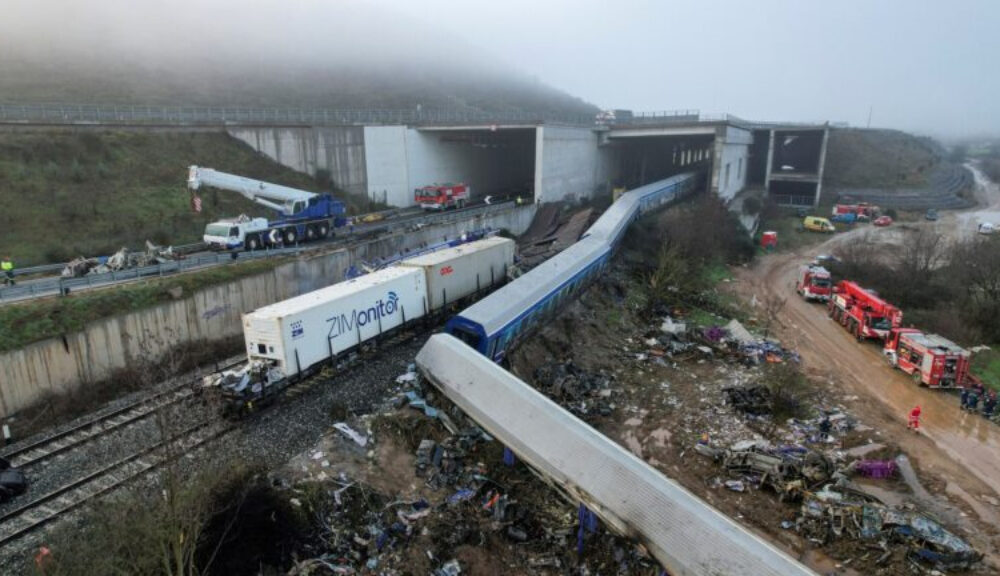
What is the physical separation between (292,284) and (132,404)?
9548 mm

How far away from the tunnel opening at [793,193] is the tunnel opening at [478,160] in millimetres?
26637

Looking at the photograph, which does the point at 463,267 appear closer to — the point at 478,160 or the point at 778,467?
the point at 778,467

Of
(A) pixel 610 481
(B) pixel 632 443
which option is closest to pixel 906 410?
(B) pixel 632 443

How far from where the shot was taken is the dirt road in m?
15.0

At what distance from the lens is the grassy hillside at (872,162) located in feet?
235

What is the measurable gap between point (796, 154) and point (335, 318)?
227 feet

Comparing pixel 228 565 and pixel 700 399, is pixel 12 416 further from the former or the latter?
pixel 700 399

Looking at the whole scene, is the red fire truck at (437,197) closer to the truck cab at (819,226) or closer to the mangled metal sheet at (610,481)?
the mangled metal sheet at (610,481)

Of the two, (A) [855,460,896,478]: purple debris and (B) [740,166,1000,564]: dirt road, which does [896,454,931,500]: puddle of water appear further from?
(A) [855,460,896,478]: purple debris

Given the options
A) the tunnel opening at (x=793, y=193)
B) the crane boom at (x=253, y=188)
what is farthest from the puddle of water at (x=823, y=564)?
the tunnel opening at (x=793, y=193)

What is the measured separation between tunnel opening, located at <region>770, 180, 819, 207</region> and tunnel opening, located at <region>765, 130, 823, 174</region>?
1.54m

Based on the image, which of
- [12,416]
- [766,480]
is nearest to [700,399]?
[766,480]

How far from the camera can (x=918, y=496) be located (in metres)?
14.4

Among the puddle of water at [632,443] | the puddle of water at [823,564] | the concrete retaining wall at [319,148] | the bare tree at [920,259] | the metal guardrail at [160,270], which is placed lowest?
the puddle of water at [632,443]
